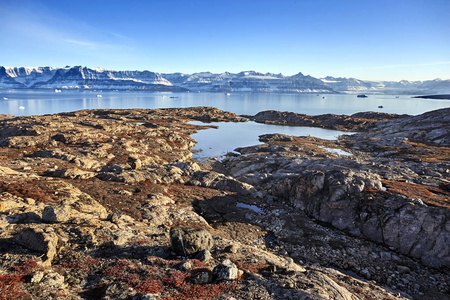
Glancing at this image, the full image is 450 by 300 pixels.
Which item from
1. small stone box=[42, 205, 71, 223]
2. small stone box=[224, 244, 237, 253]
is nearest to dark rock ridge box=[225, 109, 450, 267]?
small stone box=[224, 244, 237, 253]

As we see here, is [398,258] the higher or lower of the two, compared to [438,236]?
lower

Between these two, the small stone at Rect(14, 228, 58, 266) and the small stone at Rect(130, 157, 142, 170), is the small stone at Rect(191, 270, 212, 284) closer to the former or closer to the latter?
the small stone at Rect(14, 228, 58, 266)

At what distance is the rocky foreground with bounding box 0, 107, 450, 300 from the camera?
1452cm

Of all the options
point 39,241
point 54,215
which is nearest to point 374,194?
point 39,241

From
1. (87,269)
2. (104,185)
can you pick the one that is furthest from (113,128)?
(87,269)

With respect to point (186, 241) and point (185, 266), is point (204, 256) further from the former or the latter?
point (185, 266)

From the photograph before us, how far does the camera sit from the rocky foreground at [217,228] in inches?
572

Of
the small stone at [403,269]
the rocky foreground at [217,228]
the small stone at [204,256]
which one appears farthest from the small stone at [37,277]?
the small stone at [403,269]

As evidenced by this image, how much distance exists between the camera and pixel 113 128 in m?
77.7

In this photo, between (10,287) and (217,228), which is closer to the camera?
(10,287)

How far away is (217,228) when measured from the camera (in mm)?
28750

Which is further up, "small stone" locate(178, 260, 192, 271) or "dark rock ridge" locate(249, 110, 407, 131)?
"dark rock ridge" locate(249, 110, 407, 131)

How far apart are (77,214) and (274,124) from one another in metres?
127

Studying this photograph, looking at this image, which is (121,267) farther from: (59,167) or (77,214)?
(59,167)
